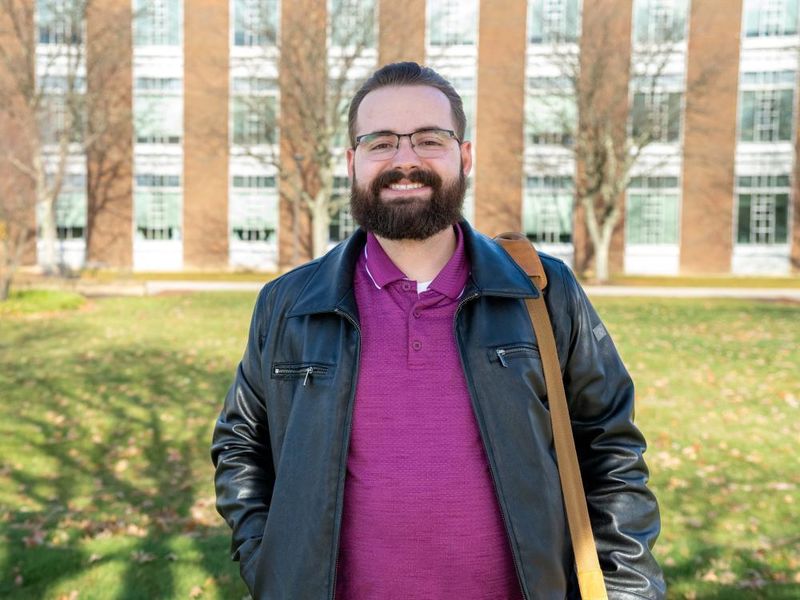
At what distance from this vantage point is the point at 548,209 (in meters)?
37.0

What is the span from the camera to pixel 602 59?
106ft

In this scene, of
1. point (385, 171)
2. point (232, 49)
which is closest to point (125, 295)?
point (232, 49)

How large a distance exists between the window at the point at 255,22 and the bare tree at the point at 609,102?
11.3 meters

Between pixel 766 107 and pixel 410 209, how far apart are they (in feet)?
125

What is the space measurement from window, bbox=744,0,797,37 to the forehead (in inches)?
1497

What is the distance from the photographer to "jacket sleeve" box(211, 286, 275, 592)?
234cm

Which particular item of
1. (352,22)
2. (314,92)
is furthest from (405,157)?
(352,22)

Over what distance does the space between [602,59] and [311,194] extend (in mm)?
13163

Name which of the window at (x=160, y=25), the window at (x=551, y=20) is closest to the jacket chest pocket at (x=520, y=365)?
the window at (x=551, y=20)

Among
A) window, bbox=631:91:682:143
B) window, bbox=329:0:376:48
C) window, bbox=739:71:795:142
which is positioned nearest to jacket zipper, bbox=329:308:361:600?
window, bbox=329:0:376:48

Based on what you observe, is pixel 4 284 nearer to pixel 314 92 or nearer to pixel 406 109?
pixel 314 92

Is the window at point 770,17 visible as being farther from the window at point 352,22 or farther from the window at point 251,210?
the window at point 251,210

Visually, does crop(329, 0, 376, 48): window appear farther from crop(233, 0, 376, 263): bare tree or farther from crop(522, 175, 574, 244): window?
crop(522, 175, 574, 244): window

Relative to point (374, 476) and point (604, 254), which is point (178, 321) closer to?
point (374, 476)
